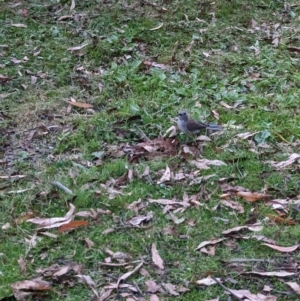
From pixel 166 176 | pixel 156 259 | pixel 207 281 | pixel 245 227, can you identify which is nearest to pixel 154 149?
pixel 166 176

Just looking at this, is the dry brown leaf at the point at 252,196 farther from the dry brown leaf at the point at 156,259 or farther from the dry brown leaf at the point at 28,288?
the dry brown leaf at the point at 28,288

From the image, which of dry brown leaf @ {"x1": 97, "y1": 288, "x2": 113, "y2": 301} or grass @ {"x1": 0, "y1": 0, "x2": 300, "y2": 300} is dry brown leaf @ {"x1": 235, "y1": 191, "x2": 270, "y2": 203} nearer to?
grass @ {"x1": 0, "y1": 0, "x2": 300, "y2": 300}

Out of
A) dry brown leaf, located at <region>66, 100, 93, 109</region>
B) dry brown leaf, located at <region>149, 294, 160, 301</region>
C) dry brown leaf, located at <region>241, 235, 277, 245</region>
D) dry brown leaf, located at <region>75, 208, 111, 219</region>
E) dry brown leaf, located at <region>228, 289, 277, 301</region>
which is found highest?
dry brown leaf, located at <region>228, 289, 277, 301</region>

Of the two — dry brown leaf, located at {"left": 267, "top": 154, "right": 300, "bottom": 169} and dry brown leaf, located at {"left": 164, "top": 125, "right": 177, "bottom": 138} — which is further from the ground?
dry brown leaf, located at {"left": 267, "top": 154, "right": 300, "bottom": 169}

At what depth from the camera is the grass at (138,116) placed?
373 centimetres

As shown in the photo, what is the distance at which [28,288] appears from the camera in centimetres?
340

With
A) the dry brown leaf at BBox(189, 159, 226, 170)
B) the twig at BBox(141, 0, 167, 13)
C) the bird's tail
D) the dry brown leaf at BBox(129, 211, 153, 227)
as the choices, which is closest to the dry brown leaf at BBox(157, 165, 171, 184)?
the dry brown leaf at BBox(189, 159, 226, 170)

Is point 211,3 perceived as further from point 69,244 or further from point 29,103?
point 69,244

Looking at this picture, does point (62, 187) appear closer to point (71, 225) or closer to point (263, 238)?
point (71, 225)

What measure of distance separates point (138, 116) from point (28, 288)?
2.11 meters

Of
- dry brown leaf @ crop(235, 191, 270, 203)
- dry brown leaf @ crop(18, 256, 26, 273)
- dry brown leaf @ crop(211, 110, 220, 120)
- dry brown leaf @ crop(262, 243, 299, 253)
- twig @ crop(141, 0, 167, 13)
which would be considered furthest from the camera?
twig @ crop(141, 0, 167, 13)

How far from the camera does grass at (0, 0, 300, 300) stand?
373 cm

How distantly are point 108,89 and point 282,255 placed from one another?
2.58 metres

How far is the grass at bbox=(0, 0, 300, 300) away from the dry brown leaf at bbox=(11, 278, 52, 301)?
0.21 ft
